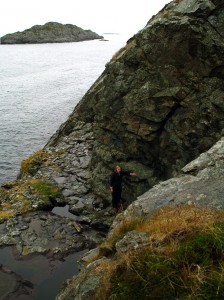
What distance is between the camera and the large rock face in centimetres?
1850

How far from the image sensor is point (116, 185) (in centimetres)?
1986

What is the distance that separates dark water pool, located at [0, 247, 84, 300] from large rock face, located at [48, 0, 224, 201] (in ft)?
21.4

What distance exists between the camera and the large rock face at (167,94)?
1850 centimetres

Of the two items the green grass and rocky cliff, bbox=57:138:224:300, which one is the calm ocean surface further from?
the green grass

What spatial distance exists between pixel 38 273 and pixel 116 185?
256 inches

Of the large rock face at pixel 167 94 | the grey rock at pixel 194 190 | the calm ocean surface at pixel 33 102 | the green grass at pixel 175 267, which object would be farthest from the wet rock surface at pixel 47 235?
the calm ocean surface at pixel 33 102

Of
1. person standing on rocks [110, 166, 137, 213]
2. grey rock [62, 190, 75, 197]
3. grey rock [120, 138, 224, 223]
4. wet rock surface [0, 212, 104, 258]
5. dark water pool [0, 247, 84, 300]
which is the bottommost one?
dark water pool [0, 247, 84, 300]

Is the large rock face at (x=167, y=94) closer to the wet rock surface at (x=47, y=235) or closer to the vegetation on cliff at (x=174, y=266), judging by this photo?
the wet rock surface at (x=47, y=235)

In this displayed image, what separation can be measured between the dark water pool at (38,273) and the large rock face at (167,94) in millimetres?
6526

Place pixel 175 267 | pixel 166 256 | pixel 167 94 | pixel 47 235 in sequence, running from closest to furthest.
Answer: pixel 175 267, pixel 166 256, pixel 47 235, pixel 167 94

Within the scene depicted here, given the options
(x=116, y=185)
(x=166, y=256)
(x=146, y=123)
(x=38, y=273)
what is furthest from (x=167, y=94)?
(x=166, y=256)

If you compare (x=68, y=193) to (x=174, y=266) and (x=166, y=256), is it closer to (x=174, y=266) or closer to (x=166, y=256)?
(x=166, y=256)

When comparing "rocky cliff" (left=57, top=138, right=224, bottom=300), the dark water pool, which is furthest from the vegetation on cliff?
the dark water pool

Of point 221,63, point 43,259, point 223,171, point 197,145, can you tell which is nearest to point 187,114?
point 197,145
